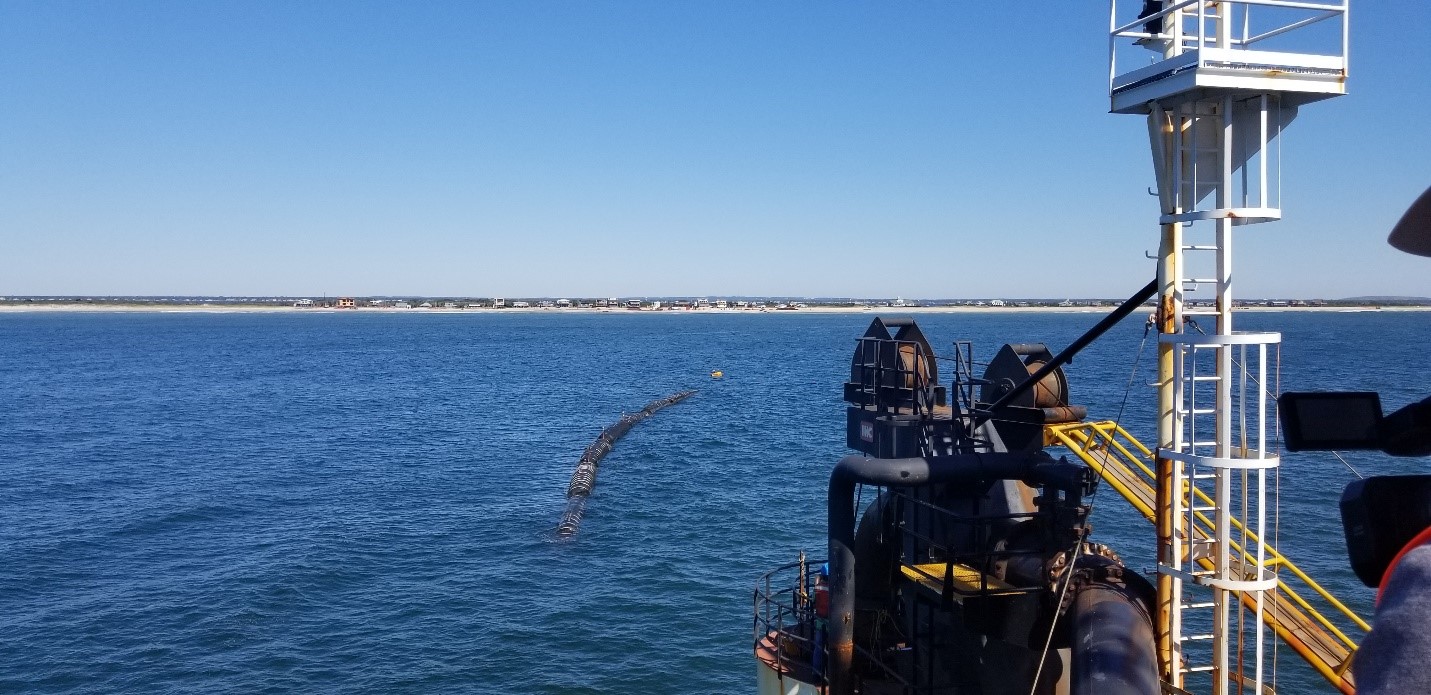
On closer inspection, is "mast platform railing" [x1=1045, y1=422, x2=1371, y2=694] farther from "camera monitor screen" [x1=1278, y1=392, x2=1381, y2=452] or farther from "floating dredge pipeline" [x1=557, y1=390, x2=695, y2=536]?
"floating dredge pipeline" [x1=557, y1=390, x2=695, y2=536]

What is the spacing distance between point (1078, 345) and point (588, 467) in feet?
132

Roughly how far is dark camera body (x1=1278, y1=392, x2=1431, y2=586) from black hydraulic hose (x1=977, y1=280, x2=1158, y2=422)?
914cm

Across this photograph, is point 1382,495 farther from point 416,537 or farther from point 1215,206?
point 416,537

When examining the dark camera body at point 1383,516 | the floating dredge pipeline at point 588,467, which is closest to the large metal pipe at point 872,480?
the dark camera body at point 1383,516

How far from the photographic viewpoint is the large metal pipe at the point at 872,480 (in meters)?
14.4

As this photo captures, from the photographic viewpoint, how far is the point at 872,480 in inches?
579

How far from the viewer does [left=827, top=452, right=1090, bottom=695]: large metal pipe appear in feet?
47.2

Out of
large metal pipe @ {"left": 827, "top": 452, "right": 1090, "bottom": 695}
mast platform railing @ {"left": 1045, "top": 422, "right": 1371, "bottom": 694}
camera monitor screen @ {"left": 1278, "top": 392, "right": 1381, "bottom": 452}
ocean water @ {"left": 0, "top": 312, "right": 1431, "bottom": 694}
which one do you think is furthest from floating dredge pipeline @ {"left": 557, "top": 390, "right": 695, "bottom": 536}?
camera monitor screen @ {"left": 1278, "top": 392, "right": 1381, "bottom": 452}

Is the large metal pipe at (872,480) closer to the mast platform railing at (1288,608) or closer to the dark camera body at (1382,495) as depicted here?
the mast platform railing at (1288,608)

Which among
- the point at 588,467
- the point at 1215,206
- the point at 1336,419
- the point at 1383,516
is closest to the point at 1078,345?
the point at 1215,206

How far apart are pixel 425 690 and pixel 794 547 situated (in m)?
15.5

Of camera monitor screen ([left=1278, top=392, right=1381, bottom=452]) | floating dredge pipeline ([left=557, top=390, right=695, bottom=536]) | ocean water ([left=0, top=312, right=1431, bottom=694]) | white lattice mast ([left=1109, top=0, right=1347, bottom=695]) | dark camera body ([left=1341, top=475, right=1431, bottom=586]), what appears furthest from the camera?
floating dredge pipeline ([left=557, top=390, right=695, bottom=536])

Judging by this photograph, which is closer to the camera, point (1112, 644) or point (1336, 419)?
point (1336, 419)

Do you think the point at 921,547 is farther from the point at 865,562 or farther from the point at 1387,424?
the point at 1387,424
